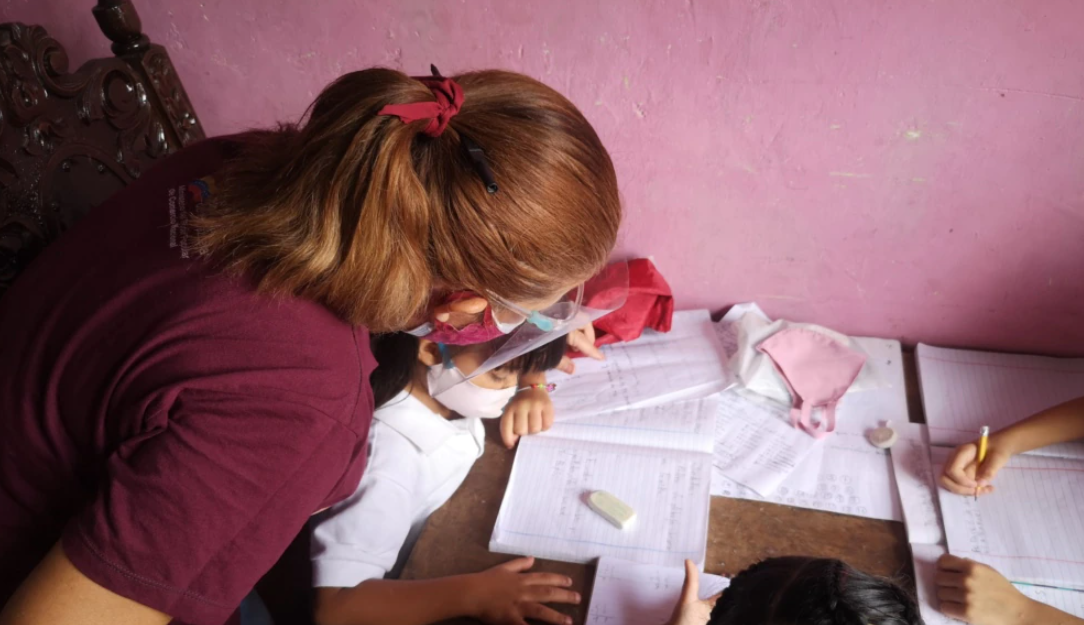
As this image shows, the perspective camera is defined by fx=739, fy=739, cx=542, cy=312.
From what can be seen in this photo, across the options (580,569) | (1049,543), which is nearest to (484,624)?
(580,569)

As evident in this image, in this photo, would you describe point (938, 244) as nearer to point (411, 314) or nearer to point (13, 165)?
point (411, 314)

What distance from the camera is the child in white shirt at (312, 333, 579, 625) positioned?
91 centimetres

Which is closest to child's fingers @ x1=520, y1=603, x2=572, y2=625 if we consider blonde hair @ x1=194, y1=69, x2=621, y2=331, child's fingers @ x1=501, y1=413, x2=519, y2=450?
child's fingers @ x1=501, y1=413, x2=519, y2=450

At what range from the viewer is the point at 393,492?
1004mm

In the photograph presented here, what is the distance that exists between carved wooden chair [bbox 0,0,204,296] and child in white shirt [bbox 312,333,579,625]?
43cm

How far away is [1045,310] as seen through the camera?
120 centimetres

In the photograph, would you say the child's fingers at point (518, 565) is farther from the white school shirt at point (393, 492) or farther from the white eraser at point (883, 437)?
the white eraser at point (883, 437)

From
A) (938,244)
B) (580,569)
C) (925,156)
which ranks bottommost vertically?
(580,569)

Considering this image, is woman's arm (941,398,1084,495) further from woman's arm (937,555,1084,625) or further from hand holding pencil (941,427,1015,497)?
woman's arm (937,555,1084,625)

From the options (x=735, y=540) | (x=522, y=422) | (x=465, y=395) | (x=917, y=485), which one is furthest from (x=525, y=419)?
(x=917, y=485)

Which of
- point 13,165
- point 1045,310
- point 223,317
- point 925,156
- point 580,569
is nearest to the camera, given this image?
point 223,317

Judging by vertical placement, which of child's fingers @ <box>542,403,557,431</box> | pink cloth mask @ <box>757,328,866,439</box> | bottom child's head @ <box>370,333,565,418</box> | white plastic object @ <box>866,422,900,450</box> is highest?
bottom child's head @ <box>370,333,565,418</box>

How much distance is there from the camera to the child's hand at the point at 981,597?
0.86 meters

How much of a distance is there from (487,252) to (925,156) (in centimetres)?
72
